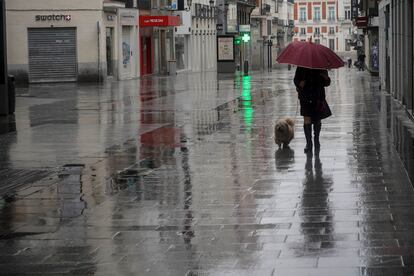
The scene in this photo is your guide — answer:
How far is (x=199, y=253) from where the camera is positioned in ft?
25.6

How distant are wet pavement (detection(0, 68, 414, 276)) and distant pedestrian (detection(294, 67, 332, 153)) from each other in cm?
39

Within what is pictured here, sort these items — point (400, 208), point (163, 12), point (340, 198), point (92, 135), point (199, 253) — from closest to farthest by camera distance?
point (199, 253) < point (400, 208) < point (340, 198) < point (92, 135) < point (163, 12)

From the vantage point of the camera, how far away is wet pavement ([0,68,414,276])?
757cm

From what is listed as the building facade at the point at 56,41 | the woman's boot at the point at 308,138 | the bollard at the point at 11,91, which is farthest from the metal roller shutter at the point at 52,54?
the woman's boot at the point at 308,138

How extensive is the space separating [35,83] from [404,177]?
37.1m

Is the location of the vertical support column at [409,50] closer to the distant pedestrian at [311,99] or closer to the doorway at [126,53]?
the distant pedestrian at [311,99]

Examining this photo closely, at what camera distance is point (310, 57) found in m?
14.3

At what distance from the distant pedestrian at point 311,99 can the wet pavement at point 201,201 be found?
39 centimetres

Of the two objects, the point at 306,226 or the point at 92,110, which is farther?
the point at 92,110

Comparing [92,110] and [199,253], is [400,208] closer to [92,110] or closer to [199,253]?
[199,253]

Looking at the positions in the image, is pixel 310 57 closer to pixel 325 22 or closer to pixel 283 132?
pixel 283 132

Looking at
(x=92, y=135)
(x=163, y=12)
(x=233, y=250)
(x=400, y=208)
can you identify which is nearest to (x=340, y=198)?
(x=400, y=208)

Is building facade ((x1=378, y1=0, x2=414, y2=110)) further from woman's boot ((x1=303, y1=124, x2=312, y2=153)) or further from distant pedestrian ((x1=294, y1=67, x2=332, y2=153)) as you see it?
woman's boot ((x1=303, y1=124, x2=312, y2=153))

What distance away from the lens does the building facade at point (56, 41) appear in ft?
155
